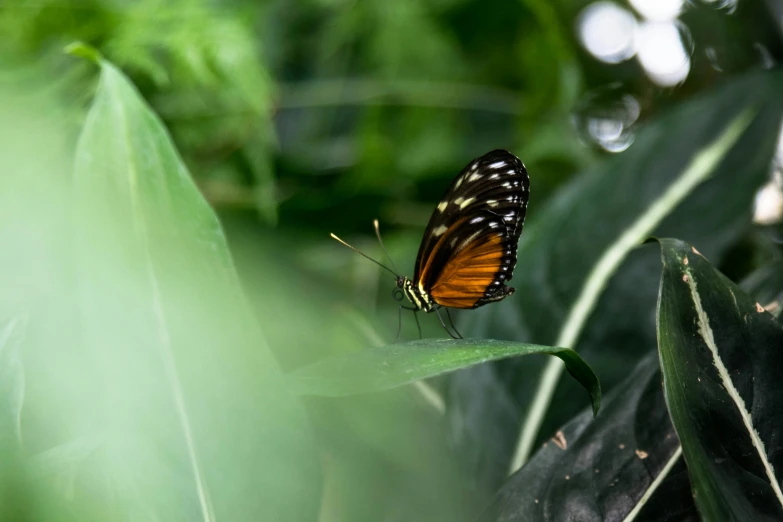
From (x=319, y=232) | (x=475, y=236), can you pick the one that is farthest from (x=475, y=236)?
(x=319, y=232)

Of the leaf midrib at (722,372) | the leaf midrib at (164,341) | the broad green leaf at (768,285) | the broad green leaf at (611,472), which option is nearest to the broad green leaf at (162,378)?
the leaf midrib at (164,341)

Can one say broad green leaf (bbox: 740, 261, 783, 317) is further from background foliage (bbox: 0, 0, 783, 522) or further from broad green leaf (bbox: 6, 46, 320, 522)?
broad green leaf (bbox: 6, 46, 320, 522)

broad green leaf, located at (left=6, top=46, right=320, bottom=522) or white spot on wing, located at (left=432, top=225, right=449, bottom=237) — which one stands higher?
white spot on wing, located at (left=432, top=225, right=449, bottom=237)

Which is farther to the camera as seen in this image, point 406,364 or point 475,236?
point 475,236

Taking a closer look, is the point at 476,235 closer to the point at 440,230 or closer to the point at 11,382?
the point at 440,230

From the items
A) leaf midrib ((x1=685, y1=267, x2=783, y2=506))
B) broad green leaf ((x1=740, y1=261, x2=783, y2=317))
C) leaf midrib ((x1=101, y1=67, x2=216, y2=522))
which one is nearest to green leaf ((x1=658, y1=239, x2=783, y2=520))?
leaf midrib ((x1=685, y1=267, x2=783, y2=506))

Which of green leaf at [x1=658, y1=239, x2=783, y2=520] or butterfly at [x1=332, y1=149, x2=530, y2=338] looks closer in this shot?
green leaf at [x1=658, y1=239, x2=783, y2=520]

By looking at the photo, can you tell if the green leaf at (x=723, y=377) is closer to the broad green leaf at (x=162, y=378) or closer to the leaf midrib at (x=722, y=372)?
the leaf midrib at (x=722, y=372)
